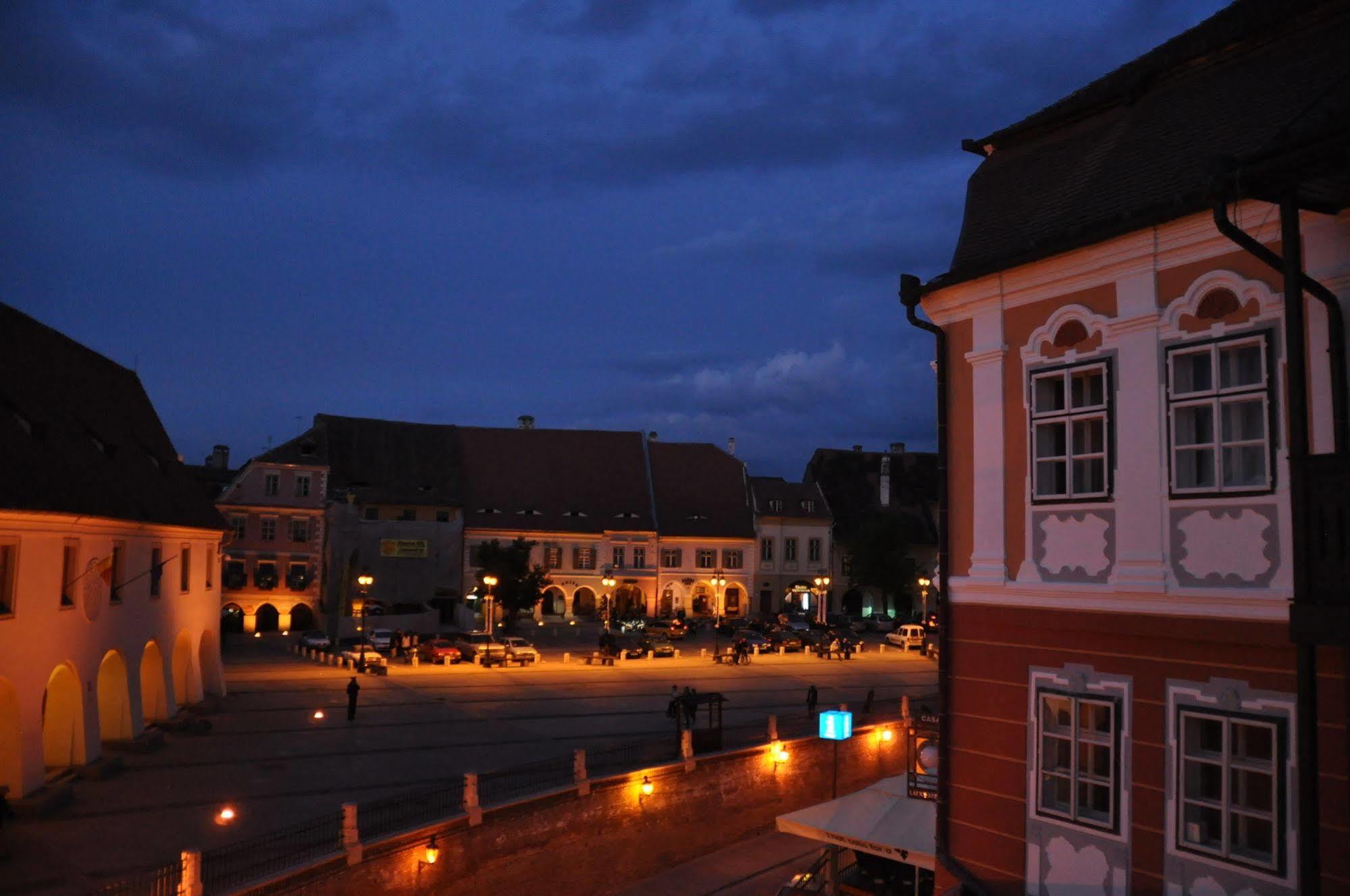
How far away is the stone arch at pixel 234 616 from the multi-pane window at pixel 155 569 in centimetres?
3120

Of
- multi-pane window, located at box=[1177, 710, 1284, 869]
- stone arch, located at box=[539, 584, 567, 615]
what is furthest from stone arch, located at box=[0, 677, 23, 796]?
stone arch, located at box=[539, 584, 567, 615]

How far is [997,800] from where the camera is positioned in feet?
34.6

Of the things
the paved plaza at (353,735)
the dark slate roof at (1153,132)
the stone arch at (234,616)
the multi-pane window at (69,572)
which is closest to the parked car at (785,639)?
the paved plaza at (353,735)

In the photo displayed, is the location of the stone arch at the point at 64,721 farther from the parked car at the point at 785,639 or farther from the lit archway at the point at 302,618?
the lit archway at the point at 302,618

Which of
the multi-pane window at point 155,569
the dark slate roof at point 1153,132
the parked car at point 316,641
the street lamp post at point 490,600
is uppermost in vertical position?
the dark slate roof at point 1153,132

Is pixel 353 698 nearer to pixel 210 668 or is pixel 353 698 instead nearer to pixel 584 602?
pixel 210 668

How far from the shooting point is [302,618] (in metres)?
59.8

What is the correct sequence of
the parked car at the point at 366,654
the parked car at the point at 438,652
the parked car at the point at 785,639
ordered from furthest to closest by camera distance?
the parked car at the point at 785,639 < the parked car at the point at 438,652 < the parked car at the point at 366,654

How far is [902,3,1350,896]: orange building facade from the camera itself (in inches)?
307

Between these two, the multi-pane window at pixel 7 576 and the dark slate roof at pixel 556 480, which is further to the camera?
the dark slate roof at pixel 556 480

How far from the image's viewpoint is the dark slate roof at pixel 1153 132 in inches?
351

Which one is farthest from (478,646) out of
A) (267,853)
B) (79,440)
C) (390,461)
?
(267,853)

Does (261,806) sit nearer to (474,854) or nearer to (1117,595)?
(474,854)

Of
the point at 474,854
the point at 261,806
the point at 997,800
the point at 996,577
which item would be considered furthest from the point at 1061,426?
the point at 261,806
